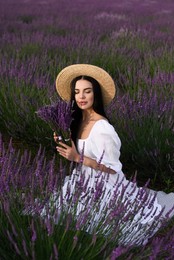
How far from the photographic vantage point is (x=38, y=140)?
3.52m

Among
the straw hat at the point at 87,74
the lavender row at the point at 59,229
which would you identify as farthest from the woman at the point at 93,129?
the lavender row at the point at 59,229

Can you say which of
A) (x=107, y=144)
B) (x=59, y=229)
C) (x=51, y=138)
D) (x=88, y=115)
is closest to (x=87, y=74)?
(x=88, y=115)

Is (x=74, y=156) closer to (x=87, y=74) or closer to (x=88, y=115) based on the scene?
(x=88, y=115)

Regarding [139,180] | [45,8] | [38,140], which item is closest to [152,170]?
[139,180]

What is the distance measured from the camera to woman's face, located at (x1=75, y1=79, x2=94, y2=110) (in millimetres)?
2330

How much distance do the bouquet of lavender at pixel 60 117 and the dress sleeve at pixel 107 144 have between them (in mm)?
166

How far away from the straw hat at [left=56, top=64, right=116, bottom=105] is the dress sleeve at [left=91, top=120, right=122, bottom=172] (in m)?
0.21

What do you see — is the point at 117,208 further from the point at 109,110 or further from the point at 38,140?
the point at 38,140

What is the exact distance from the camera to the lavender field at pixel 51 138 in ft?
5.29

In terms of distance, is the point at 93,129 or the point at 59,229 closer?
the point at 59,229

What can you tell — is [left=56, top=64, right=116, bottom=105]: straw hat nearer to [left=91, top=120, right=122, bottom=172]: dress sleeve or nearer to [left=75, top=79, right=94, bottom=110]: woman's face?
[left=75, top=79, right=94, bottom=110]: woman's face

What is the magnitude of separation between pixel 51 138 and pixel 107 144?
1195 mm

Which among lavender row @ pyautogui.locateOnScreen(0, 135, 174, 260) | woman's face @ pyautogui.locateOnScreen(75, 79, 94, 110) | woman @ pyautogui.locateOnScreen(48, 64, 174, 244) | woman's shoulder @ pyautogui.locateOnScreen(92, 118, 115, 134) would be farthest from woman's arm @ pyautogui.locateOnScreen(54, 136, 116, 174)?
lavender row @ pyautogui.locateOnScreen(0, 135, 174, 260)

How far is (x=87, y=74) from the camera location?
2.32 m
